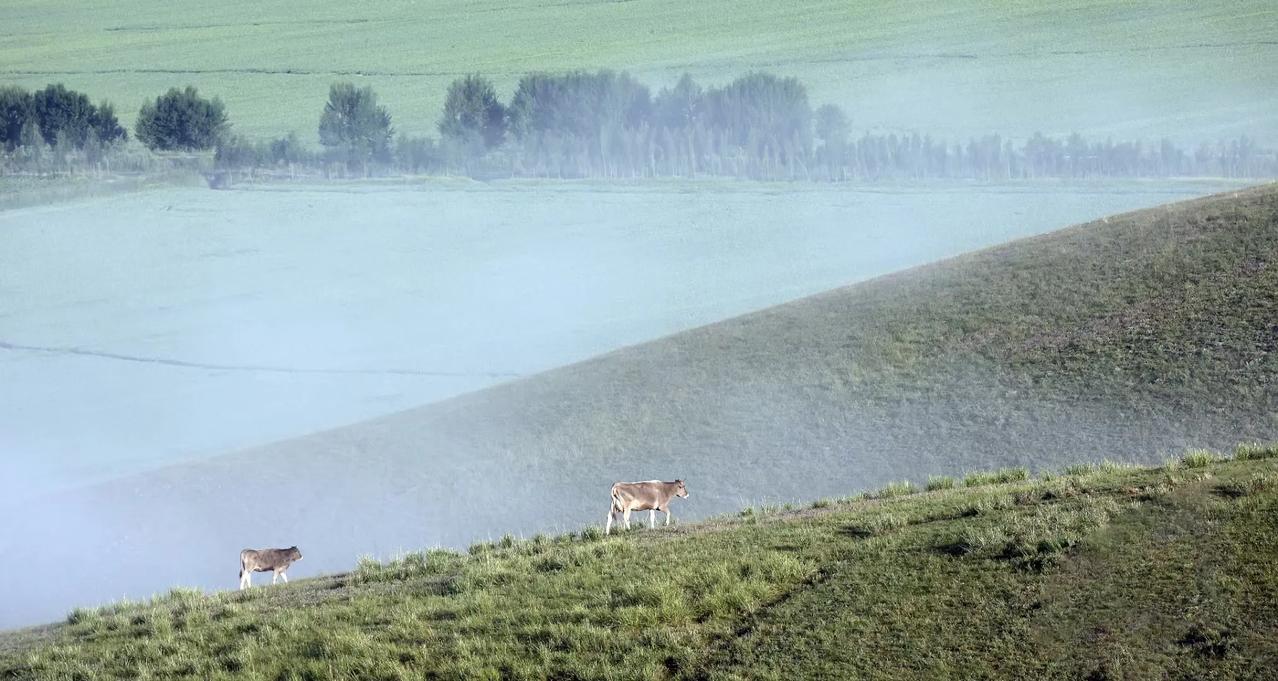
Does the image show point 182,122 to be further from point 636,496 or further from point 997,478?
point 997,478

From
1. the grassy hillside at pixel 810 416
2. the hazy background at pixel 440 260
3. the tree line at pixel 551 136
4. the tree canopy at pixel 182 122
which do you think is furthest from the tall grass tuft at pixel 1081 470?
the tree canopy at pixel 182 122

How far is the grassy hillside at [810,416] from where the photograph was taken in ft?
94.6

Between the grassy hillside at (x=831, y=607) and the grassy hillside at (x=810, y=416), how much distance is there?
10382mm

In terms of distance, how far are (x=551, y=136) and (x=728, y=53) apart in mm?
26571

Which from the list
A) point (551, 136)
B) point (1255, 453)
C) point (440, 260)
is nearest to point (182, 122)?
point (551, 136)

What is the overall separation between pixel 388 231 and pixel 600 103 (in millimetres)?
33494

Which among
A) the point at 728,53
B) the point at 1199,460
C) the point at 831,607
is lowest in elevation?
the point at 831,607

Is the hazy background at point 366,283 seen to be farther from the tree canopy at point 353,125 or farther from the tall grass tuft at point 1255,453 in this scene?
the tall grass tuft at point 1255,453

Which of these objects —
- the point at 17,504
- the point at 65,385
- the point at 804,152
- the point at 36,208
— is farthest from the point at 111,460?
the point at 804,152

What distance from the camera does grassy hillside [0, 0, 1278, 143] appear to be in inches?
4990

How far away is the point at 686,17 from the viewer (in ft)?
517

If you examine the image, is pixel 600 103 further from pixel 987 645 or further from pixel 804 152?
pixel 987 645

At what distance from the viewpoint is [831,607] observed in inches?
558

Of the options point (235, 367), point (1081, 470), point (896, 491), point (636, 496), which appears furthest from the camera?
point (235, 367)
